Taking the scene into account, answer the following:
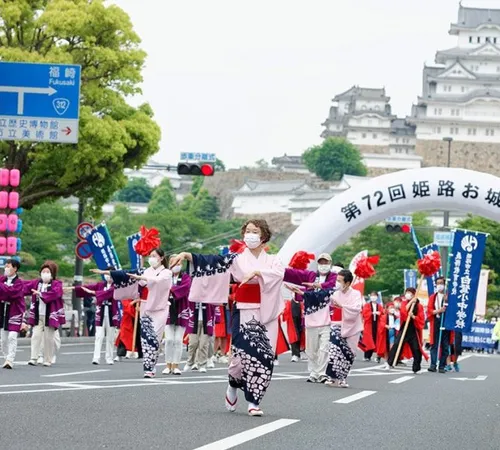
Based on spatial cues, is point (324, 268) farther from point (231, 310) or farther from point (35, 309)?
point (231, 310)

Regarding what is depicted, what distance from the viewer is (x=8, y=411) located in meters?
9.62

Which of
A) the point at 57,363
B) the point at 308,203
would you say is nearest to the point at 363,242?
the point at 308,203

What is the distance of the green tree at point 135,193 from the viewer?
138m

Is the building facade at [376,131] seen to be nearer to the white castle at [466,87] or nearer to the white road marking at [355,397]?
the white castle at [466,87]

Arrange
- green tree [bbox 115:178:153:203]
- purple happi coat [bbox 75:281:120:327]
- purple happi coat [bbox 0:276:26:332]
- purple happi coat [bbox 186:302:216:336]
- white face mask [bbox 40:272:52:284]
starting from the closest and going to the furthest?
purple happi coat [bbox 0:276:26:332], white face mask [bbox 40:272:52:284], purple happi coat [bbox 186:302:216:336], purple happi coat [bbox 75:281:120:327], green tree [bbox 115:178:153:203]

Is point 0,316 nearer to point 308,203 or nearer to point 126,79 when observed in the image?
point 126,79

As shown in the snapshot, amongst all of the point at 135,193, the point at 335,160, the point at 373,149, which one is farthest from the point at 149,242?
the point at 135,193

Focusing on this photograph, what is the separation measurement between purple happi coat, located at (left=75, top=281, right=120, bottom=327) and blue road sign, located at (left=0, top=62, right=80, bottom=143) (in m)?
5.15

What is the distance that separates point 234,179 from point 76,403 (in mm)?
118913

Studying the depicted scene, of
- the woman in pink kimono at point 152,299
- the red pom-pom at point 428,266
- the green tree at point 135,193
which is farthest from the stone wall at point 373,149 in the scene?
the woman in pink kimono at point 152,299

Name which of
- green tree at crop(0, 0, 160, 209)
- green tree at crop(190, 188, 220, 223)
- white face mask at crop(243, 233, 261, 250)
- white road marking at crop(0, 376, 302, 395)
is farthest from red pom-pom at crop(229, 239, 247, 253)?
green tree at crop(190, 188, 220, 223)

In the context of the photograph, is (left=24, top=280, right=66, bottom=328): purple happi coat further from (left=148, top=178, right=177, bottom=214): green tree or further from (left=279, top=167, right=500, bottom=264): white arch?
(left=148, top=178, right=177, bottom=214): green tree

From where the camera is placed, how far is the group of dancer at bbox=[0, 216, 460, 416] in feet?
35.5

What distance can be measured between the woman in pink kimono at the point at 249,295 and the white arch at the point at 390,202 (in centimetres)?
1350
